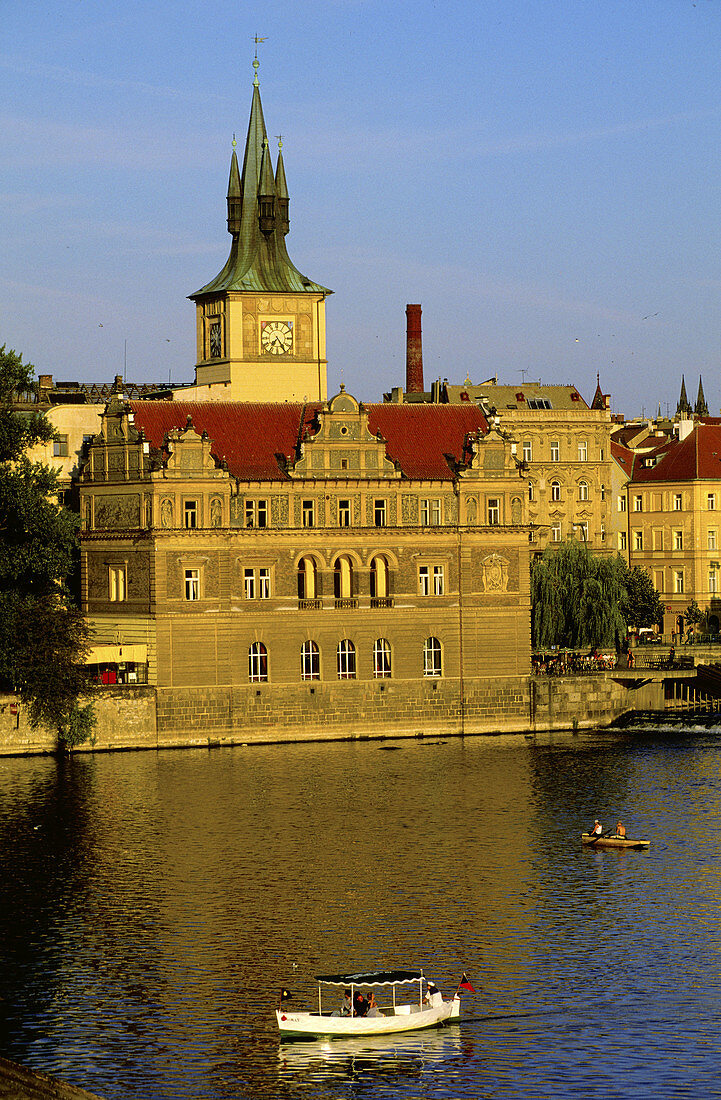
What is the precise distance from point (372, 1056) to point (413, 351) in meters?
108

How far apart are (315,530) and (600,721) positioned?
1943cm

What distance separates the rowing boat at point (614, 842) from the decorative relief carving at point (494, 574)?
32984 mm

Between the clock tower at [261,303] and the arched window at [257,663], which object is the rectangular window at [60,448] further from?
the arched window at [257,663]

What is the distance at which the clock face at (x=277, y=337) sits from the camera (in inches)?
5032

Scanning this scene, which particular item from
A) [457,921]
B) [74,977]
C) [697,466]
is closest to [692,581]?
[697,466]

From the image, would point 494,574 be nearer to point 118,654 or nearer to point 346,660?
point 346,660

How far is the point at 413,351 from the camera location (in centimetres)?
16112

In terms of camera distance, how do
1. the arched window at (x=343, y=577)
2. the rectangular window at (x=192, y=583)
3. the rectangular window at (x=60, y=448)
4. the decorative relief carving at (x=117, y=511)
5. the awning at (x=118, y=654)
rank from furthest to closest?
the rectangular window at (x=60, y=448)
the arched window at (x=343, y=577)
the decorative relief carving at (x=117, y=511)
the rectangular window at (x=192, y=583)
the awning at (x=118, y=654)

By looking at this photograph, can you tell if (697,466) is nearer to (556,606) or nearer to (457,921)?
(556,606)

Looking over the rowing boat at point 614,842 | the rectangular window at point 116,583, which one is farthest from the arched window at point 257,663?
the rowing boat at point 614,842

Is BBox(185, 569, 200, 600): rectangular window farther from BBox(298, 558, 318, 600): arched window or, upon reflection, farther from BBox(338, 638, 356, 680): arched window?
BBox(338, 638, 356, 680): arched window

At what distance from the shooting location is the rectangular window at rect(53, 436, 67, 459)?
125 metres

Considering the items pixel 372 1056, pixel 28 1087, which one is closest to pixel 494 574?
pixel 372 1056

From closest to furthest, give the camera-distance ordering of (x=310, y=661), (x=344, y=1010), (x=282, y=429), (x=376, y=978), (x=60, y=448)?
(x=344, y=1010) < (x=376, y=978) < (x=310, y=661) < (x=282, y=429) < (x=60, y=448)
